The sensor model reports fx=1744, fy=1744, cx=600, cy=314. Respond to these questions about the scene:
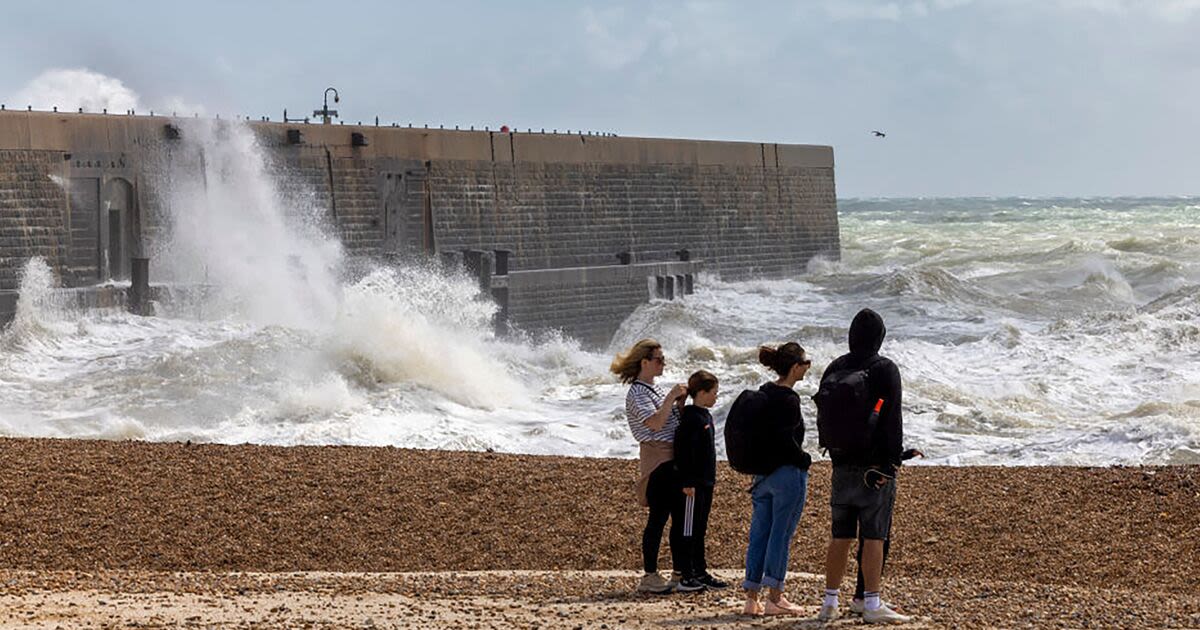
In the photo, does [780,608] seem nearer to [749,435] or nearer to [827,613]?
[827,613]

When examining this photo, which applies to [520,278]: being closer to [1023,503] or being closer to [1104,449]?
[1104,449]

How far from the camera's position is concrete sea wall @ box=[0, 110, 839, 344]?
75.9 ft

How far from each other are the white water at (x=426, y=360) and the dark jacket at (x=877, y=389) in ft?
25.0

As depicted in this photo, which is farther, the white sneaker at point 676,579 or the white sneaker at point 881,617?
the white sneaker at point 676,579

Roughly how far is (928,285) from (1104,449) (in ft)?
79.1

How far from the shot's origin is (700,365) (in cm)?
2333

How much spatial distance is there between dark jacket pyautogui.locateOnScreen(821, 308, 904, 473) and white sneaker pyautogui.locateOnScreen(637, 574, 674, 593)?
128 cm

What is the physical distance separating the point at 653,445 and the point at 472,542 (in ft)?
7.08

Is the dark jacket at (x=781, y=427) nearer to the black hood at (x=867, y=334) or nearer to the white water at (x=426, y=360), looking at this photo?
the black hood at (x=867, y=334)

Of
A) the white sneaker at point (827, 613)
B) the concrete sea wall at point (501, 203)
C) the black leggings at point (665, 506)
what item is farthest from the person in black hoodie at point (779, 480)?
the concrete sea wall at point (501, 203)

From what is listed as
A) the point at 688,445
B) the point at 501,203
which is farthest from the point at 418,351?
the point at 688,445

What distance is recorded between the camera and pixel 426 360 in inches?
752

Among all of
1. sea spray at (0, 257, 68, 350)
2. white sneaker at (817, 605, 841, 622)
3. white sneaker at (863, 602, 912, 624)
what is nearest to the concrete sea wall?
sea spray at (0, 257, 68, 350)

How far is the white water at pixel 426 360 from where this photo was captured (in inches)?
620
